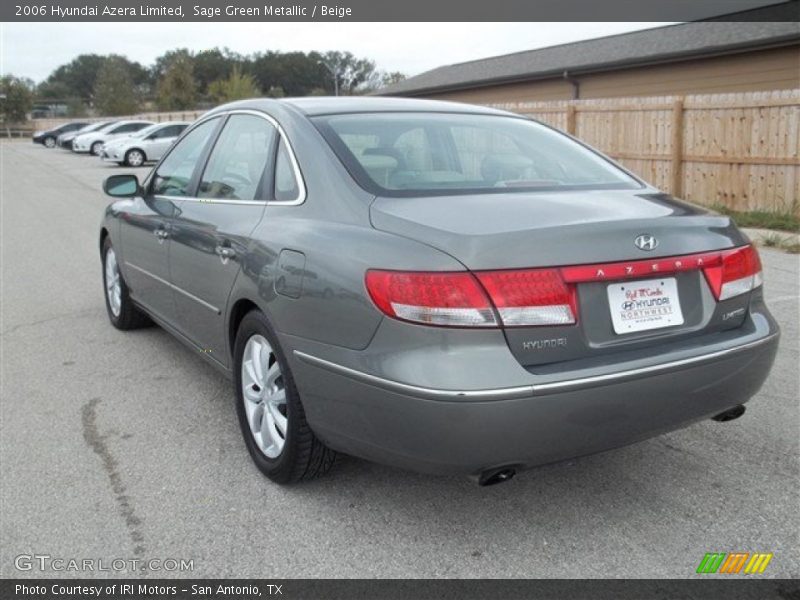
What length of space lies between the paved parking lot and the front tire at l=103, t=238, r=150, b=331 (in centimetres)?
112

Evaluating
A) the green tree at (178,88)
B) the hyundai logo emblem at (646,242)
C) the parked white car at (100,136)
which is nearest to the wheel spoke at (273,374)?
the hyundai logo emblem at (646,242)

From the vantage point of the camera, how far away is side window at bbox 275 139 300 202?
3306 millimetres

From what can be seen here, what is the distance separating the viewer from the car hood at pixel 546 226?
257 cm

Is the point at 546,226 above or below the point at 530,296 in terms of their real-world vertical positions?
above

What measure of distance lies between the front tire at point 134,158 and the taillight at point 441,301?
27.5 meters

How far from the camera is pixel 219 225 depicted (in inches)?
146

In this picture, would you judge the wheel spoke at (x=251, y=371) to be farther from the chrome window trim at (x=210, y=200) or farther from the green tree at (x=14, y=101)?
the green tree at (x=14, y=101)

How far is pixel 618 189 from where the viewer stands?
3.40 metres

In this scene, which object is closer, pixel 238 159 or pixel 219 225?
pixel 219 225

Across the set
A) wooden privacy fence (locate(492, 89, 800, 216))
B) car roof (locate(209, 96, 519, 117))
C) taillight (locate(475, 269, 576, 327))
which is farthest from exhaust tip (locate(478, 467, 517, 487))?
wooden privacy fence (locate(492, 89, 800, 216))

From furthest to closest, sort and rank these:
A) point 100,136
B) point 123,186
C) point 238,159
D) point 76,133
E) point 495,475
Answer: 1. point 76,133
2. point 100,136
3. point 123,186
4. point 238,159
5. point 495,475

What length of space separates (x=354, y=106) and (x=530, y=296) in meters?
1.69

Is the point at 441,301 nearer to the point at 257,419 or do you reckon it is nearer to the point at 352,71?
the point at 257,419
